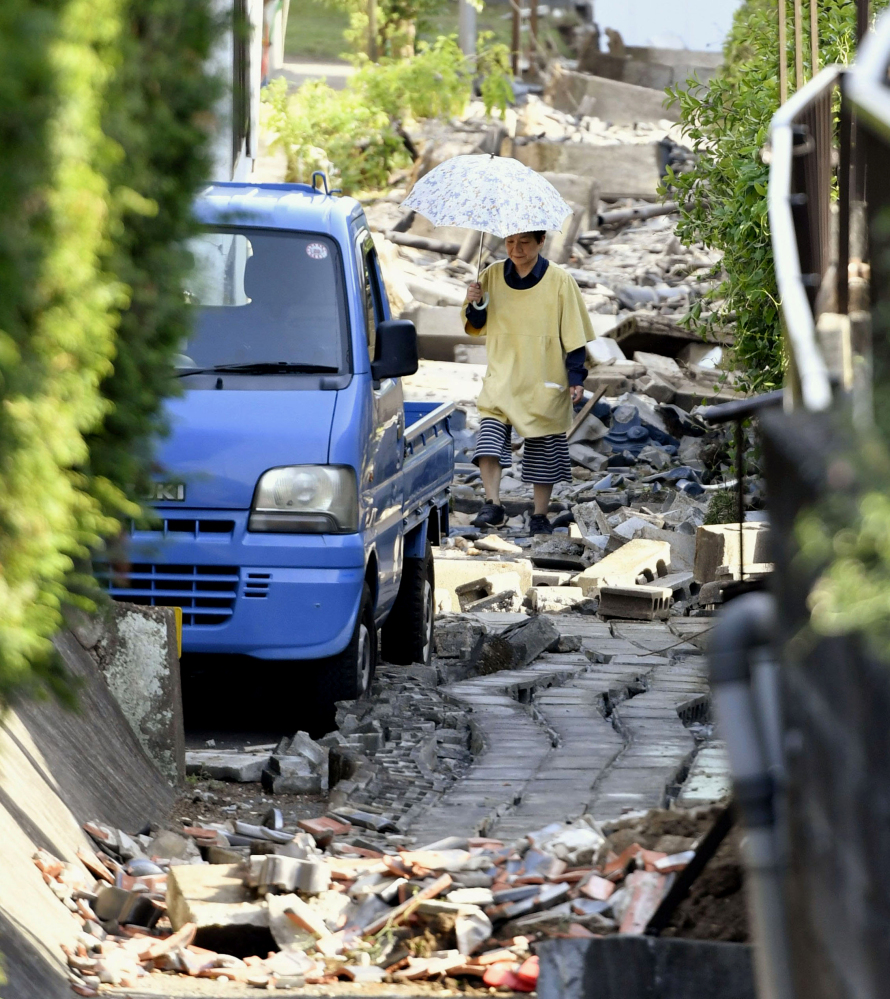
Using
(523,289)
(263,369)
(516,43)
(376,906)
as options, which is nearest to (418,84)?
(516,43)

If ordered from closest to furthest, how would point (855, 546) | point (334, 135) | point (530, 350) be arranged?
point (855, 546) < point (530, 350) < point (334, 135)

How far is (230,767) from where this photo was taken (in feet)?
20.1

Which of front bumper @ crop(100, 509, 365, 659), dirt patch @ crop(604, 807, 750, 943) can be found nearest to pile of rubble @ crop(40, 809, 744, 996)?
dirt patch @ crop(604, 807, 750, 943)

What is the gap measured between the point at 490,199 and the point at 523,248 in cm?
69

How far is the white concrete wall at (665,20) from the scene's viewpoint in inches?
1459

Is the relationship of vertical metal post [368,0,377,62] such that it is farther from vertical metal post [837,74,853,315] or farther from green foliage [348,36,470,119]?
vertical metal post [837,74,853,315]

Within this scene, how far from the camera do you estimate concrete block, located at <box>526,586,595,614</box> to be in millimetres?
9828

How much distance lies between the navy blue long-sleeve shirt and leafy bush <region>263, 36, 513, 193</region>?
1176 centimetres

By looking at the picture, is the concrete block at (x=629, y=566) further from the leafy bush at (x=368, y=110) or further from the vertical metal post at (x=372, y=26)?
the vertical metal post at (x=372, y=26)

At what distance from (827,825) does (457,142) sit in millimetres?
23837

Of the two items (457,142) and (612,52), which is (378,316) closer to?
(457,142)

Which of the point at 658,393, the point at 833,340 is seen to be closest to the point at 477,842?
the point at 833,340

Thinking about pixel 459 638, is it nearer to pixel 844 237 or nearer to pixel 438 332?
pixel 844 237

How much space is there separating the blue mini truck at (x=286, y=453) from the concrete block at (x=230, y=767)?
44 cm
